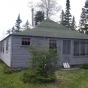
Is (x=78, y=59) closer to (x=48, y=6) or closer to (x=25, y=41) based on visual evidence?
→ (x=25, y=41)

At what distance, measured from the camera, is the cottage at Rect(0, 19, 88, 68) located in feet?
36.3

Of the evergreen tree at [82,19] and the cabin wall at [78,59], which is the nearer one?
the cabin wall at [78,59]

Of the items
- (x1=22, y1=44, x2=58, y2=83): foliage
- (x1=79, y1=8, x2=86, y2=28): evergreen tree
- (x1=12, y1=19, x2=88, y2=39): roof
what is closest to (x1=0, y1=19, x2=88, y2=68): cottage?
(x1=12, y1=19, x2=88, y2=39): roof

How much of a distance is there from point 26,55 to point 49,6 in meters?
20.3

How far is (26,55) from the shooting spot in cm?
1148

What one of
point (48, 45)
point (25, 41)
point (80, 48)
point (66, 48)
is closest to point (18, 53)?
point (25, 41)

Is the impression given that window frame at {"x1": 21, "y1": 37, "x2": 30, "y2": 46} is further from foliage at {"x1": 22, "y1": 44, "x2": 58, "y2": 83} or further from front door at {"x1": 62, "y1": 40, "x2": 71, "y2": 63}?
foliage at {"x1": 22, "y1": 44, "x2": 58, "y2": 83}

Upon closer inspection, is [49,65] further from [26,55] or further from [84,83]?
[26,55]

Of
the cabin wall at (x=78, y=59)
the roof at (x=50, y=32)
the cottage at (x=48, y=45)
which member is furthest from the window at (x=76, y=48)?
the roof at (x=50, y=32)

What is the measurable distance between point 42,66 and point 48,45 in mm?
4255

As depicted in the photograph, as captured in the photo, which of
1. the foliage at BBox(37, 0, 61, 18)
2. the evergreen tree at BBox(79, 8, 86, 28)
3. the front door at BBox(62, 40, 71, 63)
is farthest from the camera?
the evergreen tree at BBox(79, 8, 86, 28)

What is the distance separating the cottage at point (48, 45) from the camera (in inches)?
436

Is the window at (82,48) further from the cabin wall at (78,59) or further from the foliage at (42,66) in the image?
the foliage at (42,66)

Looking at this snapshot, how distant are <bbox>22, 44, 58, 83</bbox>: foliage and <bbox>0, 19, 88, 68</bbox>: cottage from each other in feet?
13.1
